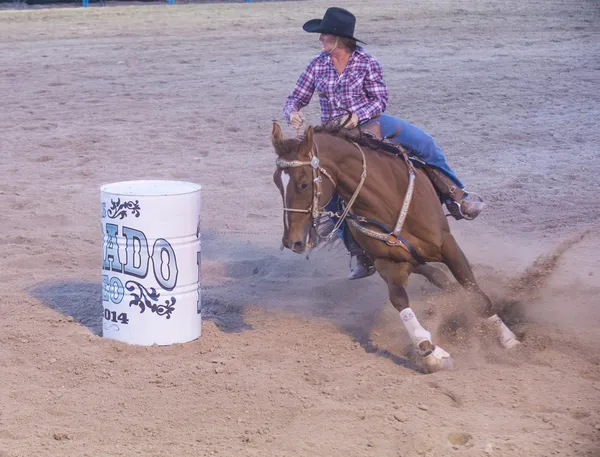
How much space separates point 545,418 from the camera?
4496 mm

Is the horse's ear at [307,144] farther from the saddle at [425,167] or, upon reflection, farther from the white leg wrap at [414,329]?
the white leg wrap at [414,329]

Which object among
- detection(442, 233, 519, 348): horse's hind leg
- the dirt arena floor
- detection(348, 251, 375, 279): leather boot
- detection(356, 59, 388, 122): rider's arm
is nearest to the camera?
the dirt arena floor

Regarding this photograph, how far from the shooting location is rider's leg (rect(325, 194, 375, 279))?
18.7ft

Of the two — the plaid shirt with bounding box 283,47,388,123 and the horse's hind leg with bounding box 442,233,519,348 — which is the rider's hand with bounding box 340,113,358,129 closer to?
the plaid shirt with bounding box 283,47,388,123

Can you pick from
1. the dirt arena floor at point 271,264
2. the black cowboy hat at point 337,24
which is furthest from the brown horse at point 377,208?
the black cowboy hat at point 337,24

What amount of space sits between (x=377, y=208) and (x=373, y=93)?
0.87 meters

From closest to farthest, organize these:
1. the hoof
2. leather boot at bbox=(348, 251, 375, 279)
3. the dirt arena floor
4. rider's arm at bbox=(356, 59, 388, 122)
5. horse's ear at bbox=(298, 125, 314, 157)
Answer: the dirt arena floor, horse's ear at bbox=(298, 125, 314, 157), the hoof, rider's arm at bbox=(356, 59, 388, 122), leather boot at bbox=(348, 251, 375, 279)

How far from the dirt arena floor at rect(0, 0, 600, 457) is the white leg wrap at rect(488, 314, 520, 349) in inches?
3.2

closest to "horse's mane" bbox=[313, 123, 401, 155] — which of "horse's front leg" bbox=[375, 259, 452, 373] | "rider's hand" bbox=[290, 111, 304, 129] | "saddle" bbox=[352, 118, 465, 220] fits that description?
"saddle" bbox=[352, 118, 465, 220]

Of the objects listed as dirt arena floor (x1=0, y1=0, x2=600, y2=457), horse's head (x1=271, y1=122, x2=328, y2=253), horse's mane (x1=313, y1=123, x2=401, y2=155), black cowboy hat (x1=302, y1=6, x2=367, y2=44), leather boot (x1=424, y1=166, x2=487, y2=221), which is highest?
black cowboy hat (x1=302, y1=6, x2=367, y2=44)

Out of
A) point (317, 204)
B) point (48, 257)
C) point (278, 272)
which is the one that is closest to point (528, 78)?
point (278, 272)

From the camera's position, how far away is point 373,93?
591 centimetres

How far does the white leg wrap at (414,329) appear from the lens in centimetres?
538

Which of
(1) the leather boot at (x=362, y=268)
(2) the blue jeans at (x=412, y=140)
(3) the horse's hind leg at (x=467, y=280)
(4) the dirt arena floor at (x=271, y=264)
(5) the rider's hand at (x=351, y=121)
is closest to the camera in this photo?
(4) the dirt arena floor at (x=271, y=264)
